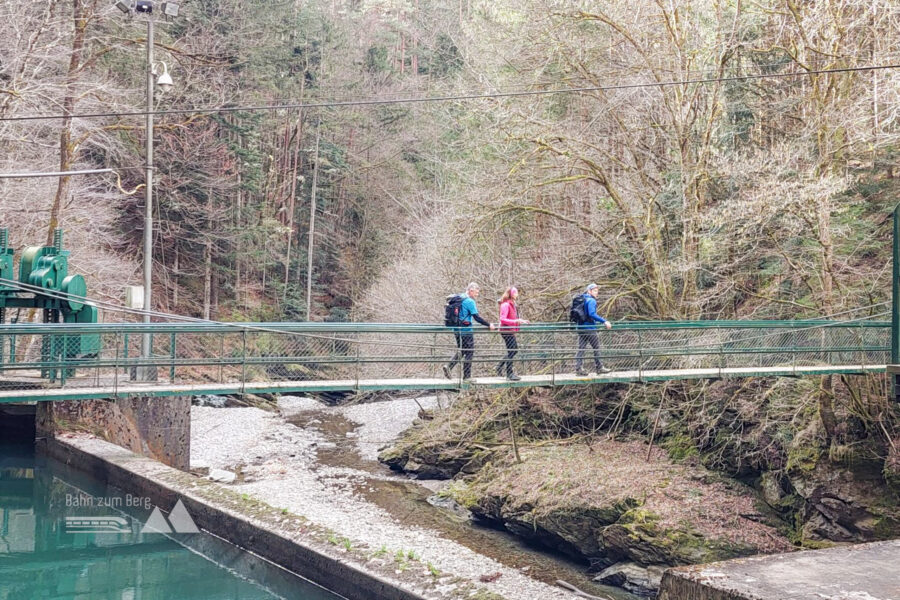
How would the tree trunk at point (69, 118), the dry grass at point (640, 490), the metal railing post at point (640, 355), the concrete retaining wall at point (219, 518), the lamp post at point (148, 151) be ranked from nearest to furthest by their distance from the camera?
the concrete retaining wall at point (219, 518) < the metal railing post at point (640, 355) < the lamp post at point (148, 151) < the dry grass at point (640, 490) < the tree trunk at point (69, 118)

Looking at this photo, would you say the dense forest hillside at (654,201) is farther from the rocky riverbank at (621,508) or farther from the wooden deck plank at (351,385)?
the wooden deck plank at (351,385)

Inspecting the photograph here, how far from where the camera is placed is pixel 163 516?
12734mm

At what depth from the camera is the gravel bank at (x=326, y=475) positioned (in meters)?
10.8

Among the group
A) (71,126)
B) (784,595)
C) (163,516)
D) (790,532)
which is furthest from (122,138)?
(784,595)

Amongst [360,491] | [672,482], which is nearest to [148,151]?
[360,491]

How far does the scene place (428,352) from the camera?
14297mm

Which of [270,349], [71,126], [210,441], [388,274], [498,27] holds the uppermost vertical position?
[498,27]

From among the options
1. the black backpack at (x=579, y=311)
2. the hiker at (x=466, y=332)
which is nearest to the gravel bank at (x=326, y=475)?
the hiker at (x=466, y=332)

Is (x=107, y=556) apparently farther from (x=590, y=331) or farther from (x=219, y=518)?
(x=590, y=331)

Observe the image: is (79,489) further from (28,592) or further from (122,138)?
(122,138)

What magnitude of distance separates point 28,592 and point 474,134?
1312 cm

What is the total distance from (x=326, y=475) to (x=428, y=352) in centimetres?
650

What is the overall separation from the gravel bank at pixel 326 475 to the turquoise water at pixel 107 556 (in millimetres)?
1122

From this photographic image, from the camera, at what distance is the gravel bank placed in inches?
426
